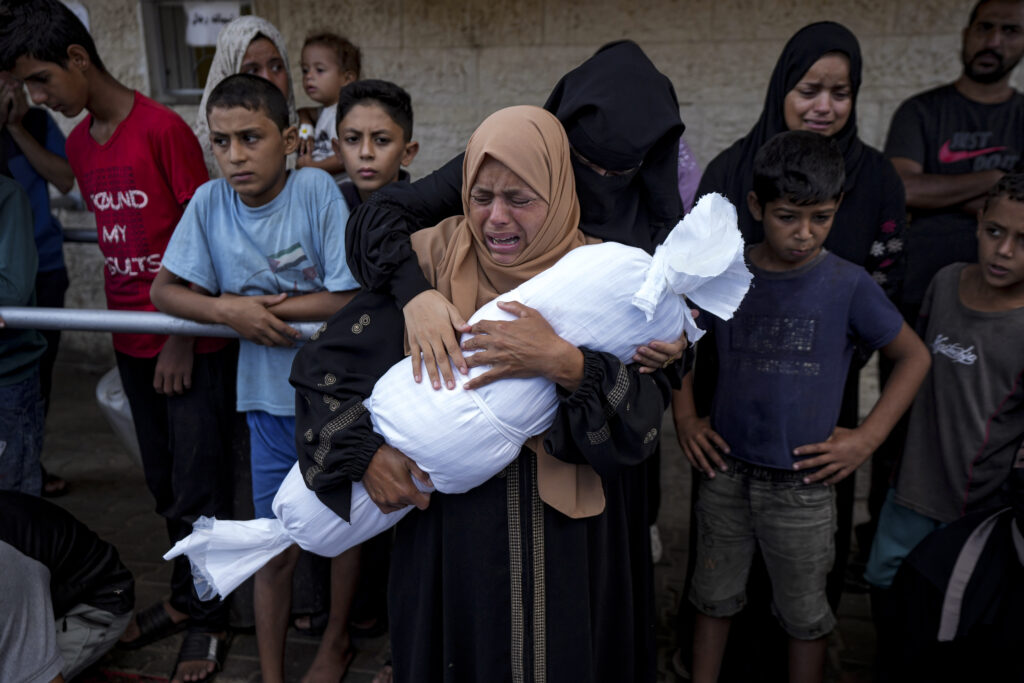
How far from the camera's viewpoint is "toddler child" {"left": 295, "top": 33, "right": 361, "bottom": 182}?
3709 millimetres

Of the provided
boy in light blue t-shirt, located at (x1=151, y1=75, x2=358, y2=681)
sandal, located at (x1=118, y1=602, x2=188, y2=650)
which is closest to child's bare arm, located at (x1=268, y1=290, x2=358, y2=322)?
boy in light blue t-shirt, located at (x1=151, y1=75, x2=358, y2=681)

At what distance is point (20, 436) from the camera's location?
2.69 meters

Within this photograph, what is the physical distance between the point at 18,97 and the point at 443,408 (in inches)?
117

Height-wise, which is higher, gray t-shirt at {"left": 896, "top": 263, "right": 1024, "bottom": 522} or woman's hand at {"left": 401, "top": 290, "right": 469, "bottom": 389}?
woman's hand at {"left": 401, "top": 290, "right": 469, "bottom": 389}

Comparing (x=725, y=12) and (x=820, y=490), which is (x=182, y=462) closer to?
(x=820, y=490)

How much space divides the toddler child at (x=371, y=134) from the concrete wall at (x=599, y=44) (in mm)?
2665

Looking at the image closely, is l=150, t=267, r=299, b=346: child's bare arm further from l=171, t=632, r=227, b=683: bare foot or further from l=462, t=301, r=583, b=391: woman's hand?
l=171, t=632, r=227, b=683: bare foot

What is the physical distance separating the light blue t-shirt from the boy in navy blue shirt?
3.81ft

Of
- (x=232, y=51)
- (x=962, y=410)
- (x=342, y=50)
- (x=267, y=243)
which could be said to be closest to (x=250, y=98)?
(x=267, y=243)

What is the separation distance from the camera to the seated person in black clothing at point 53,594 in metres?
2.12

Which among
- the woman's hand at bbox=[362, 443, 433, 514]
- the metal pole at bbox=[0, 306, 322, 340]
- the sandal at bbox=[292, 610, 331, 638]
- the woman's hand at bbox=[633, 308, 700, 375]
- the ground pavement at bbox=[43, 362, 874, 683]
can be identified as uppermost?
the woman's hand at bbox=[633, 308, 700, 375]

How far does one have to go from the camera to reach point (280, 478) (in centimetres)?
249

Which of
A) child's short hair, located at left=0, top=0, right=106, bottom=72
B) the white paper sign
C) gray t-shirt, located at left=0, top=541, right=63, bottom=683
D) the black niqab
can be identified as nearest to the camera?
the black niqab

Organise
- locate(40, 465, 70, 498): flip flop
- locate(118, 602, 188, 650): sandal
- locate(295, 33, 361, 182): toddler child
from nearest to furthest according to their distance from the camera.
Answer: locate(118, 602, 188, 650): sandal → locate(295, 33, 361, 182): toddler child → locate(40, 465, 70, 498): flip flop
